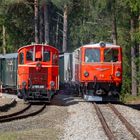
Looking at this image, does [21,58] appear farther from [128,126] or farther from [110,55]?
[128,126]

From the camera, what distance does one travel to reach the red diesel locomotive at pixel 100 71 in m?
30.3

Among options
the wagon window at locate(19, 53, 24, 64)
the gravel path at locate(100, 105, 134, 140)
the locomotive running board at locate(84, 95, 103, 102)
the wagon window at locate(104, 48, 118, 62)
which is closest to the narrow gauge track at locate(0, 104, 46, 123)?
the gravel path at locate(100, 105, 134, 140)

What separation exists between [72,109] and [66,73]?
1439 centimetres

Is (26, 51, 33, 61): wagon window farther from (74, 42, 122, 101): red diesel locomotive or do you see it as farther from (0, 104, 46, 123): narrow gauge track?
(0, 104, 46, 123): narrow gauge track

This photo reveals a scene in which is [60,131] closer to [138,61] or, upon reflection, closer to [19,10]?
[138,61]

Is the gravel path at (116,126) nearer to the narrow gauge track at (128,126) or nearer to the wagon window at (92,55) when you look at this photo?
the narrow gauge track at (128,126)

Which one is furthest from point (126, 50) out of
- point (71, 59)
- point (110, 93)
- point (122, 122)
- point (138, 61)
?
point (122, 122)

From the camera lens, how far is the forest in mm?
42438

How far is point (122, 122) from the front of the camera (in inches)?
807

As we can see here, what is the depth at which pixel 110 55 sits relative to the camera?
3058 centimetres

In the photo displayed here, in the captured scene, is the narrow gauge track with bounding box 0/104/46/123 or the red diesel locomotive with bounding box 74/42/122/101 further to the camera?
the red diesel locomotive with bounding box 74/42/122/101

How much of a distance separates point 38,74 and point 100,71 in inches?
129

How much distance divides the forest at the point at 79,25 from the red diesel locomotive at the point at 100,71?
5.78 meters

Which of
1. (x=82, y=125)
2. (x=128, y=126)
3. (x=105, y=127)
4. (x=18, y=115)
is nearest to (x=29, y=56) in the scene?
(x=18, y=115)
